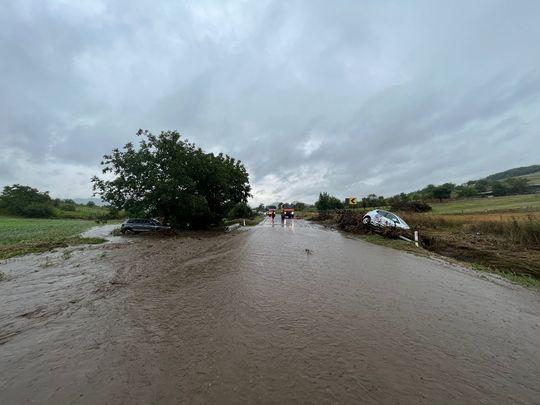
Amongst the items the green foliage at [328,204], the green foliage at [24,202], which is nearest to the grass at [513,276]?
the green foliage at [328,204]

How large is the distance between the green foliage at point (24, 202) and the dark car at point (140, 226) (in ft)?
204

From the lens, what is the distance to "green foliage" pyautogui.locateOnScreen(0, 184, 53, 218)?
6931 centimetres

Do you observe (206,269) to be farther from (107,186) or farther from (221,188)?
(221,188)

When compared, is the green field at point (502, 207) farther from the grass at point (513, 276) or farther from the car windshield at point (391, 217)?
the grass at point (513, 276)

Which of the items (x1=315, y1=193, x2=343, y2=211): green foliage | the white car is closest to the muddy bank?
the white car

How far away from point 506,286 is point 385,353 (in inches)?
300

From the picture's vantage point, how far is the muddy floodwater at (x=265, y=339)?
340cm

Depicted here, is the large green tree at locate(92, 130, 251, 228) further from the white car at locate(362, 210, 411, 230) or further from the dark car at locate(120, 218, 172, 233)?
the white car at locate(362, 210, 411, 230)

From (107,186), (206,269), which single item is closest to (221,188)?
(107,186)

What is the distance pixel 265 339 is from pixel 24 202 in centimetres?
9240

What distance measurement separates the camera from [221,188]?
36.6 meters

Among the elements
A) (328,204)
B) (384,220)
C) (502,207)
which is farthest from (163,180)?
(328,204)

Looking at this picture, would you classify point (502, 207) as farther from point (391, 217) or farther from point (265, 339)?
point (265, 339)

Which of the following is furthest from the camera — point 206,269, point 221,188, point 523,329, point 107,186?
point 221,188
